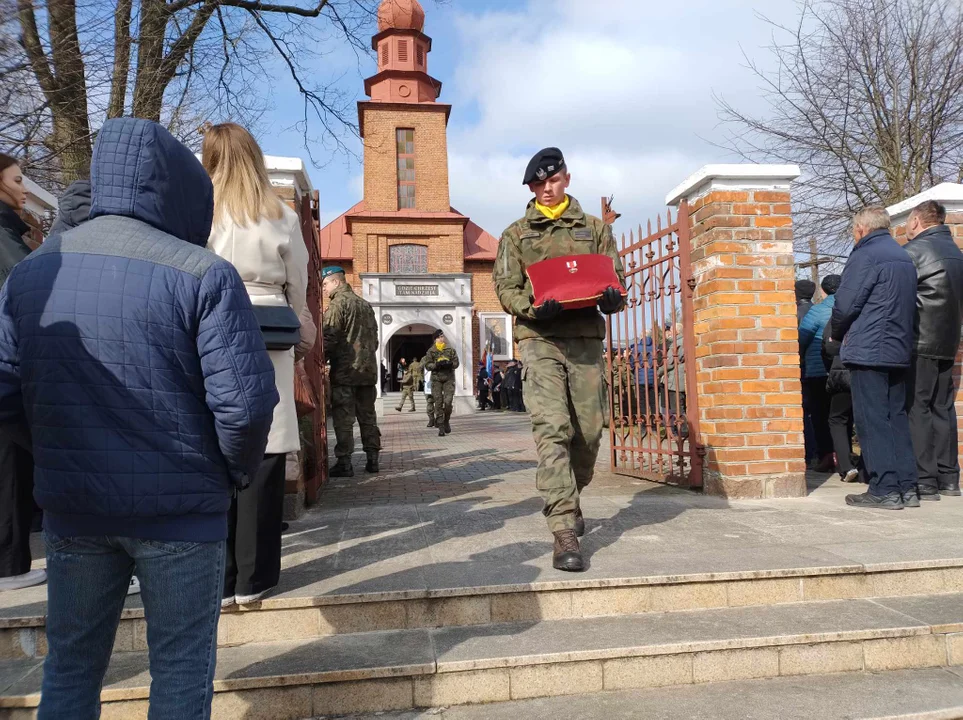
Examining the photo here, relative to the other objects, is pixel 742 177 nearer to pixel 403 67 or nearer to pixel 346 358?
pixel 346 358

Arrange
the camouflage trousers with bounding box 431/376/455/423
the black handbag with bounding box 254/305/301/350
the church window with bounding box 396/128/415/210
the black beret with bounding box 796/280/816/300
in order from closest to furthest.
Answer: the black handbag with bounding box 254/305/301/350, the black beret with bounding box 796/280/816/300, the camouflage trousers with bounding box 431/376/455/423, the church window with bounding box 396/128/415/210

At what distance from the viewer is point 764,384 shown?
16.2 ft

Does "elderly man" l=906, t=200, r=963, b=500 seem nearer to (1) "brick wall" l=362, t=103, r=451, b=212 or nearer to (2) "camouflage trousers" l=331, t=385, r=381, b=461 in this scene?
(2) "camouflage trousers" l=331, t=385, r=381, b=461

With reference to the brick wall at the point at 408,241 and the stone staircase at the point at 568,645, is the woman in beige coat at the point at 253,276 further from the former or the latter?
the brick wall at the point at 408,241

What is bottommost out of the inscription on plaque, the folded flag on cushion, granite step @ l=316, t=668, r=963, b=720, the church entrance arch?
granite step @ l=316, t=668, r=963, b=720

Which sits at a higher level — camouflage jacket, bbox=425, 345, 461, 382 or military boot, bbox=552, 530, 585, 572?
camouflage jacket, bbox=425, 345, 461, 382

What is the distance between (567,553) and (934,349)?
338cm

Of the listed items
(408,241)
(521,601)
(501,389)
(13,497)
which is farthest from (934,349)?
(408,241)

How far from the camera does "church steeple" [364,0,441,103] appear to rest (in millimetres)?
33406

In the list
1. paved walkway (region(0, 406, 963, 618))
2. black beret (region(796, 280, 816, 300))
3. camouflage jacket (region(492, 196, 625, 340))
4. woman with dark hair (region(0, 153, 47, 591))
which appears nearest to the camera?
paved walkway (region(0, 406, 963, 618))

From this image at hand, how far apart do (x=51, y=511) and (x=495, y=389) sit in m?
24.8

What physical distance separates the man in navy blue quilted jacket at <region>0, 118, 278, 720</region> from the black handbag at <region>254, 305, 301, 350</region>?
954 millimetres

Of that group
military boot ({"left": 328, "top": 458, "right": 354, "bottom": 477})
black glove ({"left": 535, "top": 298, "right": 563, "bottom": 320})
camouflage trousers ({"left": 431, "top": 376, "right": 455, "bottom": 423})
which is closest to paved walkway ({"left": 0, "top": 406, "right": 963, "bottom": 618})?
military boot ({"left": 328, "top": 458, "right": 354, "bottom": 477})

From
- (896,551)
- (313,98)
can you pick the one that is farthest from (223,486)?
(313,98)
